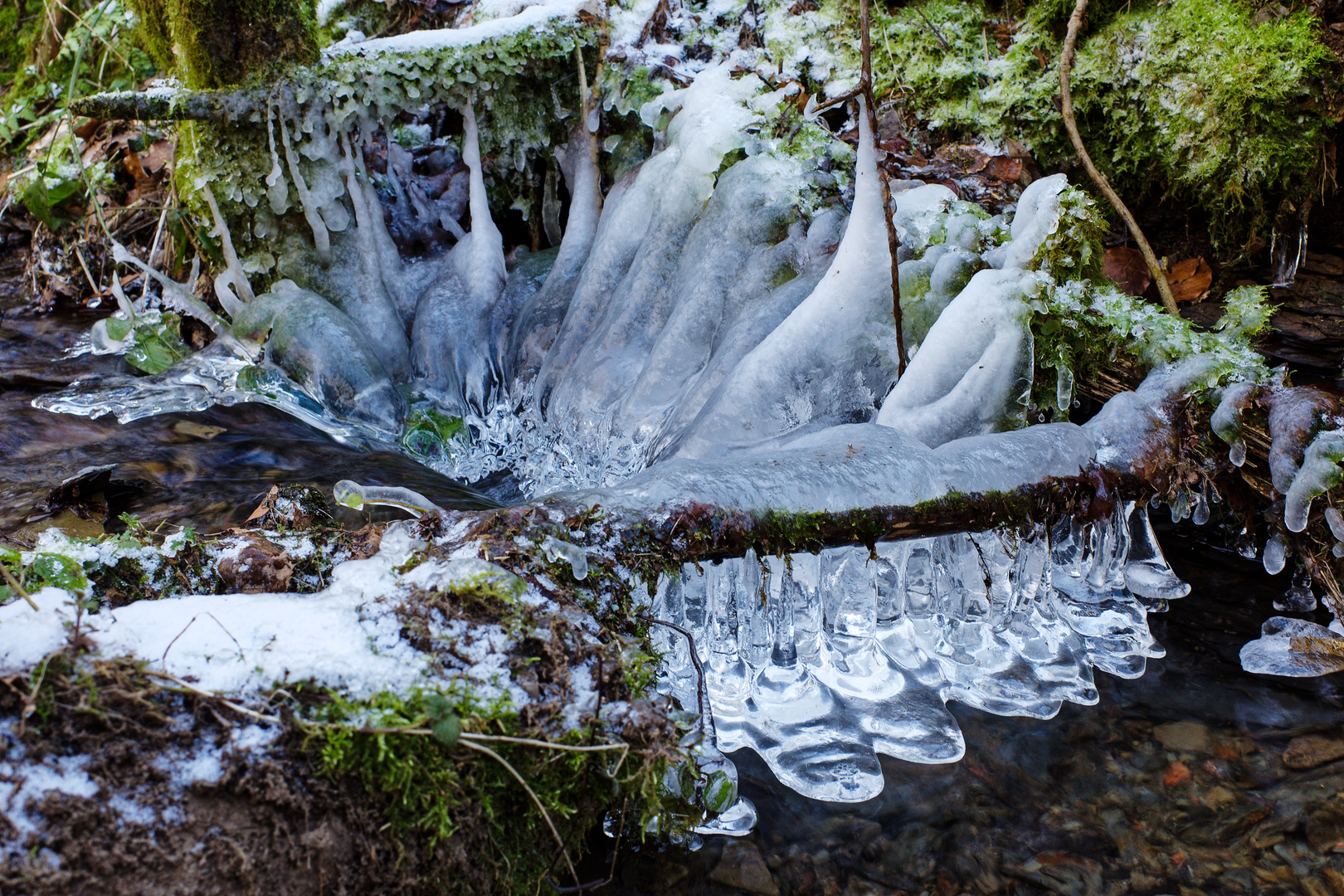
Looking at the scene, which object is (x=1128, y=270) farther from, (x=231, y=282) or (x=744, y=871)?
(x=231, y=282)

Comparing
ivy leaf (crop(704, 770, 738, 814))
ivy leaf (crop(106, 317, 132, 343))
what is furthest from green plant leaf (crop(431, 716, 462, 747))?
ivy leaf (crop(106, 317, 132, 343))

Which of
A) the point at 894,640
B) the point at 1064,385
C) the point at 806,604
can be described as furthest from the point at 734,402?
the point at 1064,385

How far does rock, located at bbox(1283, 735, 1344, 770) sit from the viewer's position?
2.26 m

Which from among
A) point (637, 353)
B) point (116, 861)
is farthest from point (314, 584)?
point (637, 353)

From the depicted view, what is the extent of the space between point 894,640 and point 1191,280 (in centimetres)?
250

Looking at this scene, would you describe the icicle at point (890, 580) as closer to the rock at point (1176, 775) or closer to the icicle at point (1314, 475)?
the rock at point (1176, 775)

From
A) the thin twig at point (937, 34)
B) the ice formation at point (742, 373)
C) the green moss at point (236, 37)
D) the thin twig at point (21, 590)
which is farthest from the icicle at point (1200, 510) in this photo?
the green moss at point (236, 37)

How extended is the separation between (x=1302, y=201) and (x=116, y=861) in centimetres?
458

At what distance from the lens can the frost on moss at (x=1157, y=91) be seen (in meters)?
3.42

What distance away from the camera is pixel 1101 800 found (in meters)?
2.17

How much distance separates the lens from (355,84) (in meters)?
3.99

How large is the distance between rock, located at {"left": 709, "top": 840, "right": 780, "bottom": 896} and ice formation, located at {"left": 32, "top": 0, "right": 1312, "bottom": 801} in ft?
0.87

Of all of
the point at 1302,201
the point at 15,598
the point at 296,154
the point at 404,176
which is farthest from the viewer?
the point at 404,176

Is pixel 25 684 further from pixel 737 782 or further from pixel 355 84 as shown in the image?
pixel 355 84
